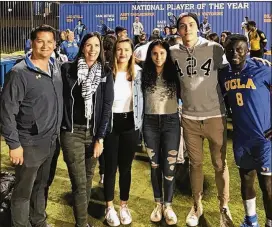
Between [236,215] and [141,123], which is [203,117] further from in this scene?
[236,215]

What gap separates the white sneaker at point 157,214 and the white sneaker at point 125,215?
0.17 meters

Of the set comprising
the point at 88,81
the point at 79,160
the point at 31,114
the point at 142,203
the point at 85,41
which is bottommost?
the point at 142,203

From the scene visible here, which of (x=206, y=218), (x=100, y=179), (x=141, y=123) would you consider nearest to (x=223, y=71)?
(x=141, y=123)

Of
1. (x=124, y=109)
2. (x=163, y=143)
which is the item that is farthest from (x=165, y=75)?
(x=163, y=143)

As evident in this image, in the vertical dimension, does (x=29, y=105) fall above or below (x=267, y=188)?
above

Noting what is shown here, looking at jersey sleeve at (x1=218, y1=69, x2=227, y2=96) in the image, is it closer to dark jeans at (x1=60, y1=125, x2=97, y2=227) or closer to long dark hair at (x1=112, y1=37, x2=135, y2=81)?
long dark hair at (x1=112, y1=37, x2=135, y2=81)

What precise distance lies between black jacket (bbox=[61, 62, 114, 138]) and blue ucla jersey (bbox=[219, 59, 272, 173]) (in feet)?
2.47

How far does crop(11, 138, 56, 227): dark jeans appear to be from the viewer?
2.11 meters

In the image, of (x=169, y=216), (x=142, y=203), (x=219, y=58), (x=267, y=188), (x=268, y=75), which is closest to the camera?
(x=268, y=75)

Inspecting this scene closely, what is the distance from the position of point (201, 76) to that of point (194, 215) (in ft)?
3.35

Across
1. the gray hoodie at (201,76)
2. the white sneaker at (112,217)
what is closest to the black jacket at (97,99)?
the gray hoodie at (201,76)

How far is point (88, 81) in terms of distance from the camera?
2.13 meters

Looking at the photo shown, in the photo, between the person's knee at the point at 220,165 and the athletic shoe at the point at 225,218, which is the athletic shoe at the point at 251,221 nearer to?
the athletic shoe at the point at 225,218

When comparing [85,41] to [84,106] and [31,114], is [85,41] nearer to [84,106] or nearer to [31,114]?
[84,106]
